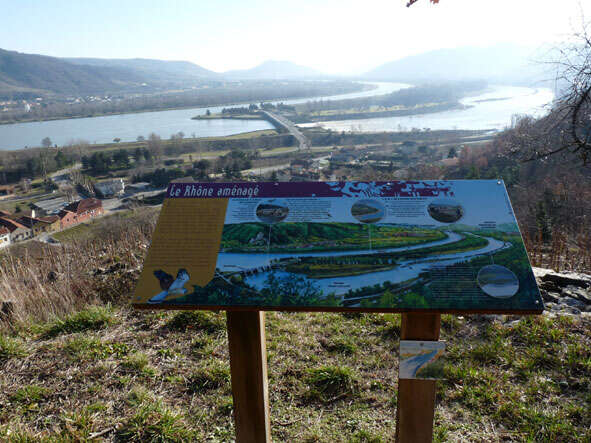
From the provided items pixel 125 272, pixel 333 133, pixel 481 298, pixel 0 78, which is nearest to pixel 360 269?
pixel 481 298

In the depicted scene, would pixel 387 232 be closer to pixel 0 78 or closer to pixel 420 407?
pixel 420 407

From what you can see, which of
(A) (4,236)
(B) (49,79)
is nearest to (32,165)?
(A) (4,236)

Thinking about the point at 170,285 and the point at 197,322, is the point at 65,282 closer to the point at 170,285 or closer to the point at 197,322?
the point at 197,322

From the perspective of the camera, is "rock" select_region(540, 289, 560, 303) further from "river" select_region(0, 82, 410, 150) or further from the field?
"river" select_region(0, 82, 410, 150)

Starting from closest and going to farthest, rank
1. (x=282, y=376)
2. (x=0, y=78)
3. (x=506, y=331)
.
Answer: (x=282, y=376), (x=506, y=331), (x=0, y=78)

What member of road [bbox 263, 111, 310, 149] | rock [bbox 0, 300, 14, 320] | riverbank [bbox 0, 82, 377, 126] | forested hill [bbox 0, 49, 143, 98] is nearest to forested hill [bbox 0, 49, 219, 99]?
forested hill [bbox 0, 49, 143, 98]

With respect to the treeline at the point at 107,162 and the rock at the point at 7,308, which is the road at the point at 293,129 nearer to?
the treeline at the point at 107,162

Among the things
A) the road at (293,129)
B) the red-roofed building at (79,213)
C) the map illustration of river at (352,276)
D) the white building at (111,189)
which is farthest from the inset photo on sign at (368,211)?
the road at (293,129)
